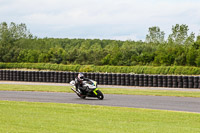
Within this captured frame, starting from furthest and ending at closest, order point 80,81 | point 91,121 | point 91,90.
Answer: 1. point 80,81
2. point 91,90
3. point 91,121

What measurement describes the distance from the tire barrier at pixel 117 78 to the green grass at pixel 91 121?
15.8 metres

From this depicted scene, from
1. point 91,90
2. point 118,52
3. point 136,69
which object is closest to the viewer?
point 91,90

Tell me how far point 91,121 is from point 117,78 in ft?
71.3

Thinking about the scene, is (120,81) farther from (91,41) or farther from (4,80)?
(91,41)

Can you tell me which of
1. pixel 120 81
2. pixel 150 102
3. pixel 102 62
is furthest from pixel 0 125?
pixel 102 62

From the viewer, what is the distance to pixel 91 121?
12516 mm

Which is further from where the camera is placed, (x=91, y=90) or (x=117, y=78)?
(x=117, y=78)

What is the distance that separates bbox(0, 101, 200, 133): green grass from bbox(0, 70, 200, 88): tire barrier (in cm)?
1584

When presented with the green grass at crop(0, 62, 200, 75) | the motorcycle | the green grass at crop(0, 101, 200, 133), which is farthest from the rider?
the green grass at crop(0, 62, 200, 75)

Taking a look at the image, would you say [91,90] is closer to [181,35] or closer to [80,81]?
[80,81]

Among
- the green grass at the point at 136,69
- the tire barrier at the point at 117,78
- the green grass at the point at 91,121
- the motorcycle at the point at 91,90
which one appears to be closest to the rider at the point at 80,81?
the motorcycle at the point at 91,90

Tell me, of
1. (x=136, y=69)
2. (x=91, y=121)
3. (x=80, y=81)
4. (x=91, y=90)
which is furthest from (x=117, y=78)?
(x=136, y=69)

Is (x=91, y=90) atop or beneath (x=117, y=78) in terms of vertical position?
atop

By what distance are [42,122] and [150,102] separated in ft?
28.5
